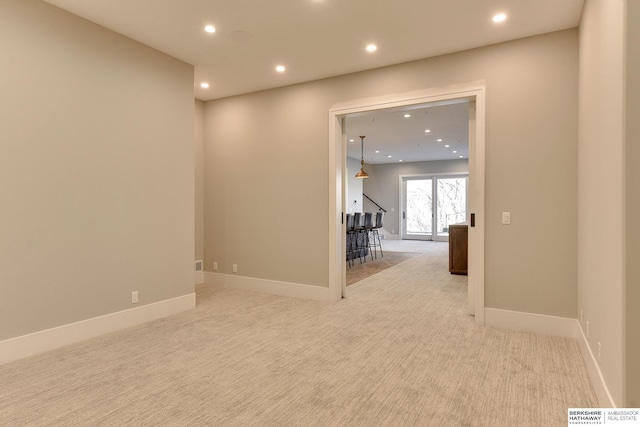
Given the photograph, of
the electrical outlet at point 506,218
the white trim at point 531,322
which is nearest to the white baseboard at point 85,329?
the white trim at point 531,322

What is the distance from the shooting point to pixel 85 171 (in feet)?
10.7

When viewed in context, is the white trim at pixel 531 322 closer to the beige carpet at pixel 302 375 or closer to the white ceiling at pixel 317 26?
the beige carpet at pixel 302 375

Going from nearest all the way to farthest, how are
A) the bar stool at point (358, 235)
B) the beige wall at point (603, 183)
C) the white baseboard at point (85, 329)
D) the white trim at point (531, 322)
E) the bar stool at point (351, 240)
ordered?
1. the beige wall at point (603, 183)
2. the white baseboard at point (85, 329)
3. the white trim at point (531, 322)
4. the bar stool at point (351, 240)
5. the bar stool at point (358, 235)

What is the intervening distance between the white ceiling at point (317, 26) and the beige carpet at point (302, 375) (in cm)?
293

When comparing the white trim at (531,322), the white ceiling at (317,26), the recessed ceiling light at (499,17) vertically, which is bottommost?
the white trim at (531,322)

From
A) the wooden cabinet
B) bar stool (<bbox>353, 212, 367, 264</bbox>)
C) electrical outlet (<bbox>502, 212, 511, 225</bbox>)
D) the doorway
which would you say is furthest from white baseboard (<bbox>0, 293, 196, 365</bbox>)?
the wooden cabinet

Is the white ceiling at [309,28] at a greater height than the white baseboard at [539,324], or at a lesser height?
greater

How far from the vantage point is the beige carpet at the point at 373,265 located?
6270 mm

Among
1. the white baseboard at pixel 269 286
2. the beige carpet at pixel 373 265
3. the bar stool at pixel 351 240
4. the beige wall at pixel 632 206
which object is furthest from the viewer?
the bar stool at pixel 351 240

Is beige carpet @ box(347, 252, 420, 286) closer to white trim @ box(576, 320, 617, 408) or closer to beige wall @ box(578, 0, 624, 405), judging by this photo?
white trim @ box(576, 320, 617, 408)

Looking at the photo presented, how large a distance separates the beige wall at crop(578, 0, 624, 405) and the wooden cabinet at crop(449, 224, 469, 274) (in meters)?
3.33

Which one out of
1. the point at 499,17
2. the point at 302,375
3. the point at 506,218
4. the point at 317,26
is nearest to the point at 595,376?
the point at 506,218

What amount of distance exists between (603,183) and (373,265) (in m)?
5.54

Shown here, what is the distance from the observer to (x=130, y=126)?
3.65 metres
